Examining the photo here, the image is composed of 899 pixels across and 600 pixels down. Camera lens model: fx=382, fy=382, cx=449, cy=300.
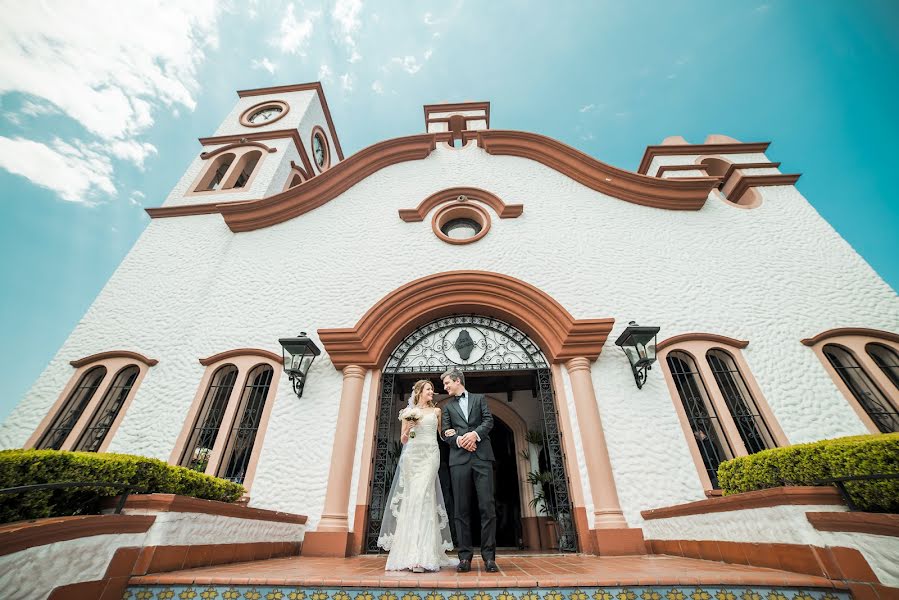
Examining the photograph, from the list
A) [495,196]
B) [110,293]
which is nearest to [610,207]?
[495,196]

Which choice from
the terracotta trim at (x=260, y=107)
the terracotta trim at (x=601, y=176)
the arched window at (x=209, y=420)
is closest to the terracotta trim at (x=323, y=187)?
the terracotta trim at (x=601, y=176)

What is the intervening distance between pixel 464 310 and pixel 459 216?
2685 mm

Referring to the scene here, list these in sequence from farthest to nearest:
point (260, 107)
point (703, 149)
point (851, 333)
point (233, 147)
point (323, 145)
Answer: point (323, 145)
point (260, 107)
point (233, 147)
point (703, 149)
point (851, 333)

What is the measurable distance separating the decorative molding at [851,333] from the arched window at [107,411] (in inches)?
456

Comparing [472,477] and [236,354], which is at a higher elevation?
[236,354]

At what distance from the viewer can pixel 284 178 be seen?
423 inches

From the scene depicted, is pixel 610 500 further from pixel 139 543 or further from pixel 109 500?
pixel 109 500

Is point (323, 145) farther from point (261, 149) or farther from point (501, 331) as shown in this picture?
point (501, 331)

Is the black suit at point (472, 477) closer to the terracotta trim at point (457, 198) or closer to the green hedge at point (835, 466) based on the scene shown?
the green hedge at point (835, 466)

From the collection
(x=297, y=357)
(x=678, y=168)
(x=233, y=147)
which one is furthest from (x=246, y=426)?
(x=678, y=168)

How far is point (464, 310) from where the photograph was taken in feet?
23.1

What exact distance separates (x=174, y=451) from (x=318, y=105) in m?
12.3

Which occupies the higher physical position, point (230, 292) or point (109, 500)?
point (230, 292)

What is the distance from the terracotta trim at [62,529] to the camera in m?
2.31
